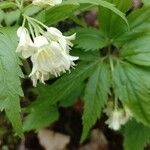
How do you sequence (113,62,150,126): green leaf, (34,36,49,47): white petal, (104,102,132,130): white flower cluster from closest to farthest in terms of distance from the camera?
(34,36,49,47): white petal
(113,62,150,126): green leaf
(104,102,132,130): white flower cluster

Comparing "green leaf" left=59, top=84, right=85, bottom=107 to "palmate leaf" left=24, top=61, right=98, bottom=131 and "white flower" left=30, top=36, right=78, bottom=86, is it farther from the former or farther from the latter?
"white flower" left=30, top=36, right=78, bottom=86

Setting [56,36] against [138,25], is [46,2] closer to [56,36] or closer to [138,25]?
[56,36]

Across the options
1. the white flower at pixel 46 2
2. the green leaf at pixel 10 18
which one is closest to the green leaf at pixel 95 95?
the white flower at pixel 46 2

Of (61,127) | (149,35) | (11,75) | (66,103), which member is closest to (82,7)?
(149,35)

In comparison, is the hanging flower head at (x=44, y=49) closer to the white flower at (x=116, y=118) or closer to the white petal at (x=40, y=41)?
the white petal at (x=40, y=41)

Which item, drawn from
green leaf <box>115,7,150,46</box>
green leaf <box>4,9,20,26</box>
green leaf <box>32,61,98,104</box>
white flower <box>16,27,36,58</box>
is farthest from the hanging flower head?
green leaf <box>4,9,20,26</box>

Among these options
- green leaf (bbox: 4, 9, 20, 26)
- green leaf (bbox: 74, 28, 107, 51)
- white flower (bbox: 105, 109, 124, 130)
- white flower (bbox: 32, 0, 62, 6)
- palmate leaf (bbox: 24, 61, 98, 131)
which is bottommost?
white flower (bbox: 105, 109, 124, 130)

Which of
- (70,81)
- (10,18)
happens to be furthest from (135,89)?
(10,18)
